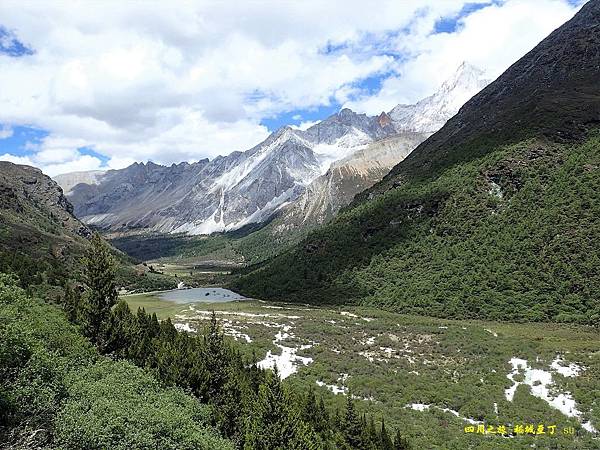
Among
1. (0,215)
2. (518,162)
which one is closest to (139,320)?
(518,162)

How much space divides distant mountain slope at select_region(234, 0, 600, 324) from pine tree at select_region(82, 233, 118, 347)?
66230mm

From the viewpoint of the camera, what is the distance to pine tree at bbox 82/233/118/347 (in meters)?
48.7

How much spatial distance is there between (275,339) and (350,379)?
66.0 ft

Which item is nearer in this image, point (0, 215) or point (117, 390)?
point (117, 390)

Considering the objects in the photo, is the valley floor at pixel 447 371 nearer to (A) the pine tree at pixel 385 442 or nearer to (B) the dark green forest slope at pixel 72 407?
(A) the pine tree at pixel 385 442

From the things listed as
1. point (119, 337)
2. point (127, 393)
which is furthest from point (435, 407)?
point (119, 337)

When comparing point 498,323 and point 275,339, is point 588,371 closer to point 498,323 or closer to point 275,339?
point 498,323

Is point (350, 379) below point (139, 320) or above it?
below

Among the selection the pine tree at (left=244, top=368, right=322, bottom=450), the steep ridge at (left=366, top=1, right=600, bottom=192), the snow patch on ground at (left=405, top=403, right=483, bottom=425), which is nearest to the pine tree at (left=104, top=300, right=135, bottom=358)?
the pine tree at (left=244, top=368, right=322, bottom=450)

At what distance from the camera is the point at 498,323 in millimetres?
84375

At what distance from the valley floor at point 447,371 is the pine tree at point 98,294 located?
2274 centimetres

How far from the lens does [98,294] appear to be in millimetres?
49969

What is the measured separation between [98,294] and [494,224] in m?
91.1

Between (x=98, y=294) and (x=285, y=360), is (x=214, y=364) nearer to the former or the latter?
(x=98, y=294)
